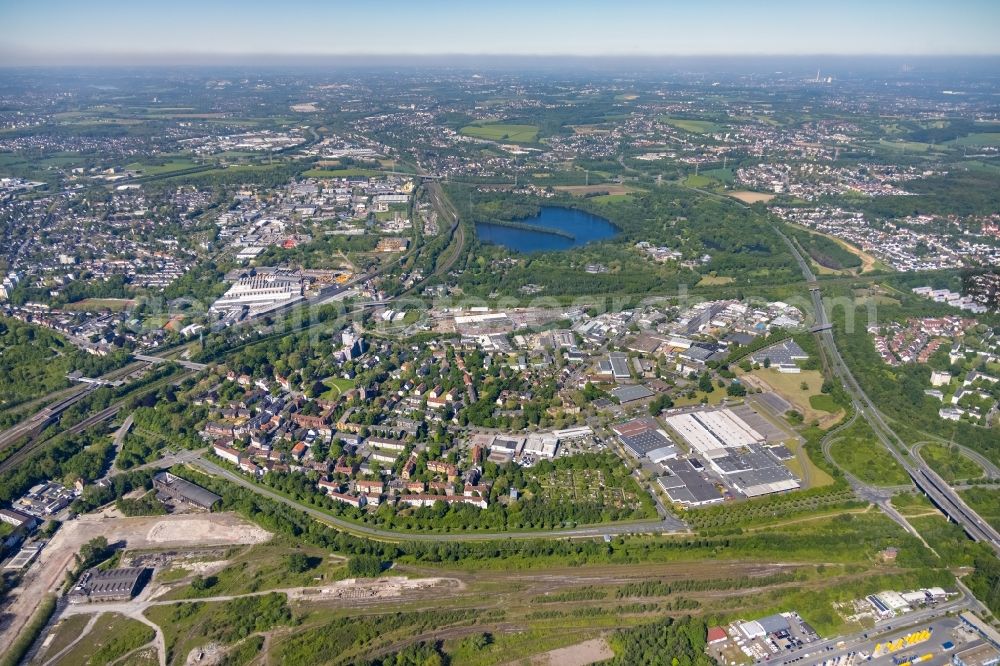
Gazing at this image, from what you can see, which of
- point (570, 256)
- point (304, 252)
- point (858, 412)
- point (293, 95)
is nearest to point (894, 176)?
point (570, 256)

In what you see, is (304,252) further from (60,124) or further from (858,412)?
(60,124)

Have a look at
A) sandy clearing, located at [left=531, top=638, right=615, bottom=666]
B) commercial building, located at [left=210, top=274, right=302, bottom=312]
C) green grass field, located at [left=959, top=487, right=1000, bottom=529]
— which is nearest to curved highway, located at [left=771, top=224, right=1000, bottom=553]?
green grass field, located at [left=959, top=487, right=1000, bottom=529]

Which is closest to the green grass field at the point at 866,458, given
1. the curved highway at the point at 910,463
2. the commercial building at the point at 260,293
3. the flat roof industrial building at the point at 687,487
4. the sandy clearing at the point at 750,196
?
the curved highway at the point at 910,463

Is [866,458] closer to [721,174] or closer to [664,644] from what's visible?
[664,644]

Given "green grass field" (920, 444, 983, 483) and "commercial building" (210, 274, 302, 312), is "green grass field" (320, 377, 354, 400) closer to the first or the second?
"commercial building" (210, 274, 302, 312)


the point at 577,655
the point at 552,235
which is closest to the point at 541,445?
the point at 577,655
